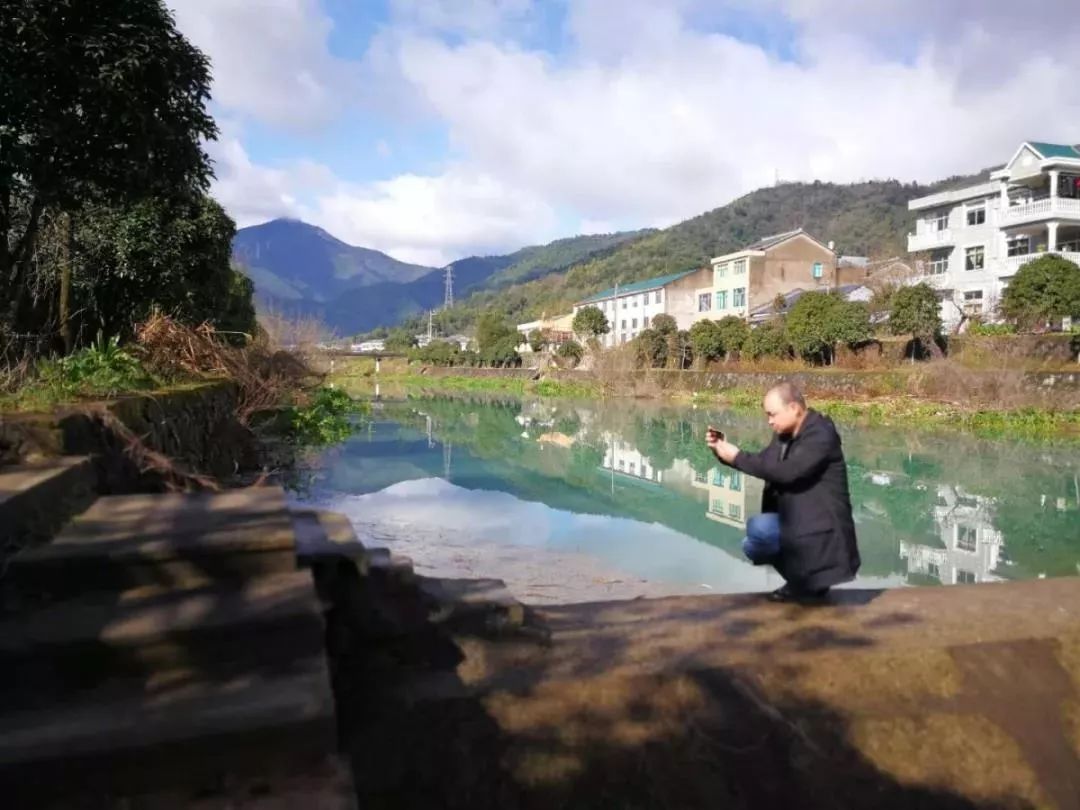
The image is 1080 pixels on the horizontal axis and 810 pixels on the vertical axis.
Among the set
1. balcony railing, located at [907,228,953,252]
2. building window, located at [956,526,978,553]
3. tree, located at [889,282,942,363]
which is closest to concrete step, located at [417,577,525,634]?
building window, located at [956,526,978,553]

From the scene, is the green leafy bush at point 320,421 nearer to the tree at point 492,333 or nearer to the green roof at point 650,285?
the green roof at point 650,285

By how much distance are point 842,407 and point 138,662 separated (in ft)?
87.7

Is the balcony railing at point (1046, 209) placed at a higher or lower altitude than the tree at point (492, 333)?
higher

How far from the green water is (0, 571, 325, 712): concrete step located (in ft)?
19.7

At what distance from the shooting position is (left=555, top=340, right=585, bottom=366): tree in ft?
173

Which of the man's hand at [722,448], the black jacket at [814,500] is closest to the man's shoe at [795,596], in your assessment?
the black jacket at [814,500]

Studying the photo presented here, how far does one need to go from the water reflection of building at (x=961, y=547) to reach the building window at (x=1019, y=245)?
25811 mm

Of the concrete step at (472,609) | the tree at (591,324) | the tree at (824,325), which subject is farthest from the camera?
the tree at (591,324)

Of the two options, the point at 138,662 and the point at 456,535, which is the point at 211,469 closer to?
the point at 456,535

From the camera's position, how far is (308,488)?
12672 millimetres

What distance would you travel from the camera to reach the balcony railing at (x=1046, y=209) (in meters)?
31.2

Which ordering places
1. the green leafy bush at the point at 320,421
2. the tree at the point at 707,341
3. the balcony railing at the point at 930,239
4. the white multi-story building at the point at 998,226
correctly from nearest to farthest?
the green leafy bush at the point at 320,421 → the white multi-story building at the point at 998,226 → the balcony railing at the point at 930,239 → the tree at the point at 707,341

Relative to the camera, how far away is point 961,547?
391 inches

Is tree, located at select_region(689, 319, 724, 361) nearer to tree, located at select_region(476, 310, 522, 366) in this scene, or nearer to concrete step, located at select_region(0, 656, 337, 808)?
tree, located at select_region(476, 310, 522, 366)
